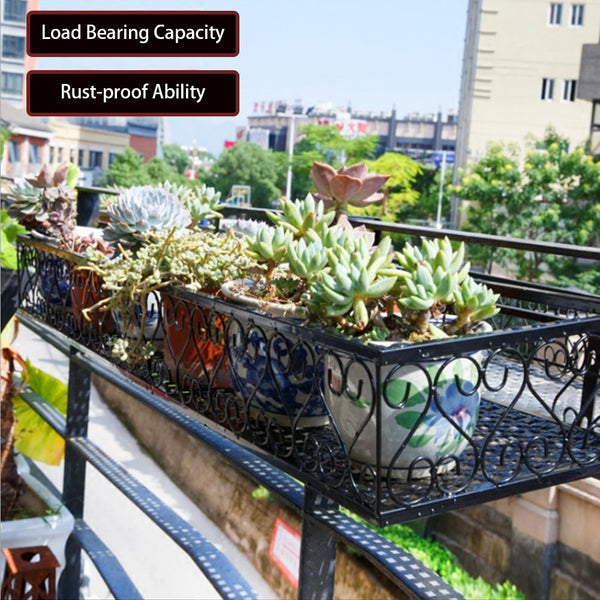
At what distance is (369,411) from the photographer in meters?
0.77

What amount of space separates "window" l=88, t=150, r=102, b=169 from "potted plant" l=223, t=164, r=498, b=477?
51.7 m

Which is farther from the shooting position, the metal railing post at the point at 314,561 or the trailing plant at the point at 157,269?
the trailing plant at the point at 157,269

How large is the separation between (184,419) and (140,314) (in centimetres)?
21

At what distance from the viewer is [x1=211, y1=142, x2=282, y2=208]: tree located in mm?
36406

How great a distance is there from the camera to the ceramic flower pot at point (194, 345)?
1.04m

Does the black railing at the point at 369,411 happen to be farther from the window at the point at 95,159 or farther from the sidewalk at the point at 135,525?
the window at the point at 95,159

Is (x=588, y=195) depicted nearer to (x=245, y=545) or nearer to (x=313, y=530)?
(x=245, y=545)

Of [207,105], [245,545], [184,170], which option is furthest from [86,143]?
[207,105]

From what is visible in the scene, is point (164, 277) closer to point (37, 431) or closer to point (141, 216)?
point (141, 216)

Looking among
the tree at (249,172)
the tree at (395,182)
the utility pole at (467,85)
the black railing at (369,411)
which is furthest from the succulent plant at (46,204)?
the tree at (249,172)

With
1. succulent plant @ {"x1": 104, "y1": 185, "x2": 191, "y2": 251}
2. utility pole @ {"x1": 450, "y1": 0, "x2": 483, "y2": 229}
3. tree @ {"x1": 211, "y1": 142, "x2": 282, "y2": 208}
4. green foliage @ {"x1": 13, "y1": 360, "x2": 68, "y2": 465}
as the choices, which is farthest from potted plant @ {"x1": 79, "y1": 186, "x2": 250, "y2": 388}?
tree @ {"x1": 211, "y1": 142, "x2": 282, "y2": 208}

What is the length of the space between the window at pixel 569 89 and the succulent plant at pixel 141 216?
117ft

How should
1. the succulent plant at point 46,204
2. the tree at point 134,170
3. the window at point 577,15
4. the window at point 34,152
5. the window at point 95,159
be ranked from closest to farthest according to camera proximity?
1. the succulent plant at point 46,204
2. the tree at point 134,170
3. the window at point 577,15
4. the window at point 34,152
5. the window at point 95,159

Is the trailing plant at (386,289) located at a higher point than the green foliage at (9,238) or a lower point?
higher
